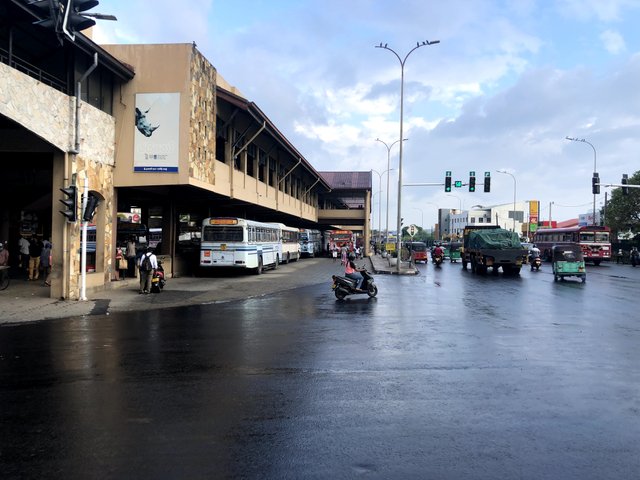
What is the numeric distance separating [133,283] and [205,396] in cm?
1602

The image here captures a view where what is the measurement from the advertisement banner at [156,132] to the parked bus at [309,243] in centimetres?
3346

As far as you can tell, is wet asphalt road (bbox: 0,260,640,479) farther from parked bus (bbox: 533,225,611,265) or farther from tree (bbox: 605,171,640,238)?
tree (bbox: 605,171,640,238)

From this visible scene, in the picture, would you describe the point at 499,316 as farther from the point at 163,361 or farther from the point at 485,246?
the point at 485,246

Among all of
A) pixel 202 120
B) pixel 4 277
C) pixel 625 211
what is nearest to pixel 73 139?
pixel 4 277

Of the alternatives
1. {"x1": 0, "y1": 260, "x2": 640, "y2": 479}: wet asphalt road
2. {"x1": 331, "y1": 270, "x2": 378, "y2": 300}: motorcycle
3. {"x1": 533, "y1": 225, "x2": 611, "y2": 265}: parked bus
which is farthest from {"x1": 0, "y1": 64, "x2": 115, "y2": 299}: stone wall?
{"x1": 533, "y1": 225, "x2": 611, "y2": 265}: parked bus

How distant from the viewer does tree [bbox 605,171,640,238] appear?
54688 millimetres

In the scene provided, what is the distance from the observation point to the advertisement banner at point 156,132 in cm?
1975

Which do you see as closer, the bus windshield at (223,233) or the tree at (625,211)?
the bus windshield at (223,233)

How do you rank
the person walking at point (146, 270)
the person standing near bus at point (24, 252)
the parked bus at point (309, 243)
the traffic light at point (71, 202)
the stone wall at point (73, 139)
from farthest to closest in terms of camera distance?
the parked bus at point (309, 243) → the person standing near bus at point (24, 252) → the person walking at point (146, 270) → the traffic light at point (71, 202) → the stone wall at point (73, 139)

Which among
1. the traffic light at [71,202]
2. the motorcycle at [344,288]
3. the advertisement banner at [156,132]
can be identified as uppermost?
the advertisement banner at [156,132]

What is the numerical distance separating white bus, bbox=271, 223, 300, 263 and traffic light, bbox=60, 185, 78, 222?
20147 millimetres

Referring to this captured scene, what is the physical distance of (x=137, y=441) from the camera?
4.77m

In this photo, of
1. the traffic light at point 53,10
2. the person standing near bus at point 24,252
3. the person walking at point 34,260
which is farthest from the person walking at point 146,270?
the traffic light at point 53,10

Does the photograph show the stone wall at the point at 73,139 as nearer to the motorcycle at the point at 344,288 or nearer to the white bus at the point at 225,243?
the white bus at the point at 225,243
